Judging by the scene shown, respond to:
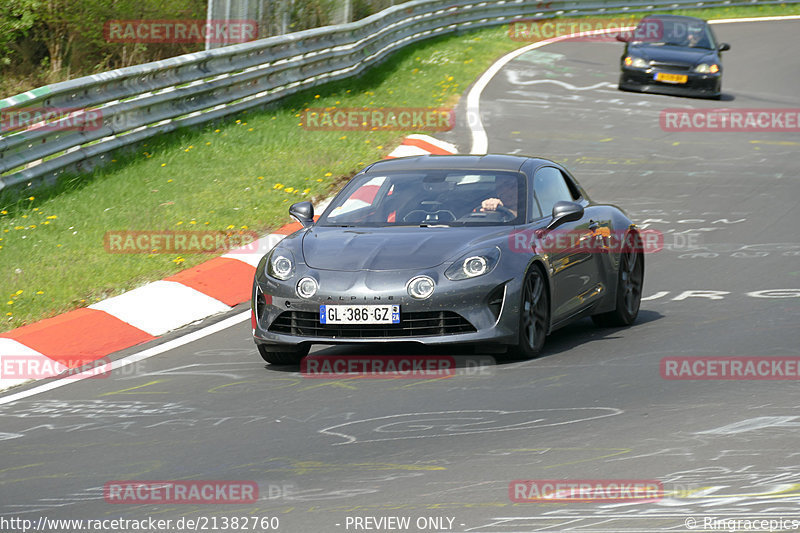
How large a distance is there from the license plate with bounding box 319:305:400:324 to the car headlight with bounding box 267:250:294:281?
51 cm

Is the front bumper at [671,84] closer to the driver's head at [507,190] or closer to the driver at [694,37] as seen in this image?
the driver at [694,37]

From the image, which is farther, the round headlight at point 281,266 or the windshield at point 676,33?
the windshield at point 676,33

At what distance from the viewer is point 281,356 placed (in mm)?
8930

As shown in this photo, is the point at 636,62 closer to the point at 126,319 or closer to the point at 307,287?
the point at 126,319

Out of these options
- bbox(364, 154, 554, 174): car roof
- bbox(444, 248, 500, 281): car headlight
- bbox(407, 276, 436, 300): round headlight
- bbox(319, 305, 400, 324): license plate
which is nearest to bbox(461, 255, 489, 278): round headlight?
bbox(444, 248, 500, 281): car headlight

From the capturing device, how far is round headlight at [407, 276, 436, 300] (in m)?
8.37

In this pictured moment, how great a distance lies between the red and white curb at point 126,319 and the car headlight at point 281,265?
1.58 metres

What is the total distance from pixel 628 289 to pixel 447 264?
2.27m

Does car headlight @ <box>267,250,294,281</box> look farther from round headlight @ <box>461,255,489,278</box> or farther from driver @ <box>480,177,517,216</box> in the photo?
driver @ <box>480,177,517,216</box>

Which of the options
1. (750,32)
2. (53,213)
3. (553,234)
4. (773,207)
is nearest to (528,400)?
(553,234)

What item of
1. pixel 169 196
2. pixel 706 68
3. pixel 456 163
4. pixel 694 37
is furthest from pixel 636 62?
pixel 456 163

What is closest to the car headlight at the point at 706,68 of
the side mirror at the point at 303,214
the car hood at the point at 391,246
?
the side mirror at the point at 303,214

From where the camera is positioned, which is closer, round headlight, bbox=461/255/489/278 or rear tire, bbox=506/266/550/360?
round headlight, bbox=461/255/489/278

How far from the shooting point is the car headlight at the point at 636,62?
23364mm
